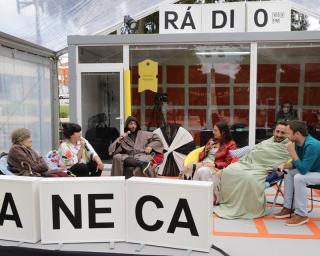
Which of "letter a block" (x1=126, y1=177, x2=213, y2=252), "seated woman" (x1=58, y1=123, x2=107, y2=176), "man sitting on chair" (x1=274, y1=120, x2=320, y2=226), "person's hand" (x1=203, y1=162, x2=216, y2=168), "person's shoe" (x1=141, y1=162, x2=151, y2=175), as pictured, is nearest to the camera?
"letter a block" (x1=126, y1=177, x2=213, y2=252)

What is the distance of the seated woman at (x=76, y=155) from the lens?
4582mm

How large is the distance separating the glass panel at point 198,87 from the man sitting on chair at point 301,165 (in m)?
2.71

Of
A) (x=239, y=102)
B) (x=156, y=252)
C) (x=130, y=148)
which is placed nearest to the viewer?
(x=156, y=252)

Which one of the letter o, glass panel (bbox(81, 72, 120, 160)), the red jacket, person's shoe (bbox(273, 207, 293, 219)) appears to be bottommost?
person's shoe (bbox(273, 207, 293, 219))

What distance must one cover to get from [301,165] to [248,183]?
56 centimetres

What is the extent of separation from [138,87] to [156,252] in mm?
4167

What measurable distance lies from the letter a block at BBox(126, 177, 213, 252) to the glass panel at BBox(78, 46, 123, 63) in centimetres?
375

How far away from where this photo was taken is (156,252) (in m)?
3.07

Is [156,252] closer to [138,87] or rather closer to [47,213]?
[47,213]

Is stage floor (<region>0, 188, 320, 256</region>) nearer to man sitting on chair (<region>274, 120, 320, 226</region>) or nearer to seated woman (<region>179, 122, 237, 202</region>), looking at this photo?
man sitting on chair (<region>274, 120, 320, 226</region>)

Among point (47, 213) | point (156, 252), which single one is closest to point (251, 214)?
point (156, 252)

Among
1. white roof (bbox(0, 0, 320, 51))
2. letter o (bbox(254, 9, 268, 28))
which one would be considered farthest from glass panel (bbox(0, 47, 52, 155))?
letter o (bbox(254, 9, 268, 28))

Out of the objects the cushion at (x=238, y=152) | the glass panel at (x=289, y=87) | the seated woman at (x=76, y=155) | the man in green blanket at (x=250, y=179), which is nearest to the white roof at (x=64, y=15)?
the glass panel at (x=289, y=87)

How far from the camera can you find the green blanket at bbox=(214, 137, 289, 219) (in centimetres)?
405
